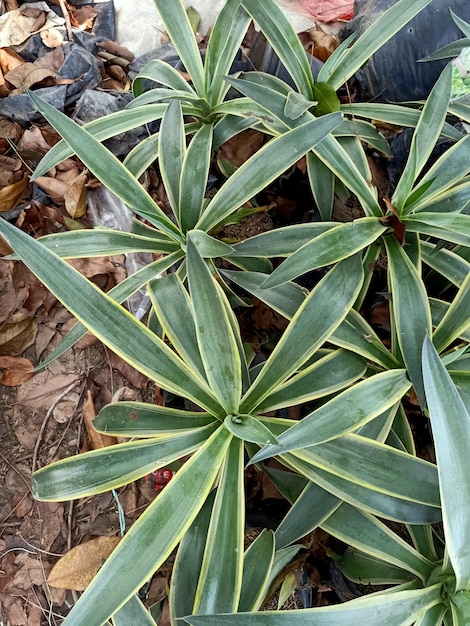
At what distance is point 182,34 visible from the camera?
993 millimetres

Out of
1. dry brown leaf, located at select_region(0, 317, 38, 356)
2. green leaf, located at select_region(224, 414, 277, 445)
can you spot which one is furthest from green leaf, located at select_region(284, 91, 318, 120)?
dry brown leaf, located at select_region(0, 317, 38, 356)

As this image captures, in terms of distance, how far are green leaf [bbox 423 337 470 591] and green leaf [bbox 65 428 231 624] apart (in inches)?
10.1

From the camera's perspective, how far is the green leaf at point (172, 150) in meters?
0.89

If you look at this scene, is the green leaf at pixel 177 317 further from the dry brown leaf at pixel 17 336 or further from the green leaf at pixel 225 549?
the dry brown leaf at pixel 17 336

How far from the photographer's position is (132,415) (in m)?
0.74

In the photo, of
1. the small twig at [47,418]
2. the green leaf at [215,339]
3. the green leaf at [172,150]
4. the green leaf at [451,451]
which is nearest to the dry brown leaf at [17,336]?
the small twig at [47,418]

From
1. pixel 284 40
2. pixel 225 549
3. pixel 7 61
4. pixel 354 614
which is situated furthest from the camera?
pixel 7 61

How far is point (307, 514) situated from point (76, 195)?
1.07 metres

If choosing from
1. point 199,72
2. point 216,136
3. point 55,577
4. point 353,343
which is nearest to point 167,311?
point 353,343

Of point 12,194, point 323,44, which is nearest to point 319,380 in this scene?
point 323,44

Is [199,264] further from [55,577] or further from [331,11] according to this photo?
[331,11]

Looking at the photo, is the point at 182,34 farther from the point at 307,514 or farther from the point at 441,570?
the point at 441,570

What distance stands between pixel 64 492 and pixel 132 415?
0.14 m

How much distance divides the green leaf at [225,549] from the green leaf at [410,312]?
0.27 m
